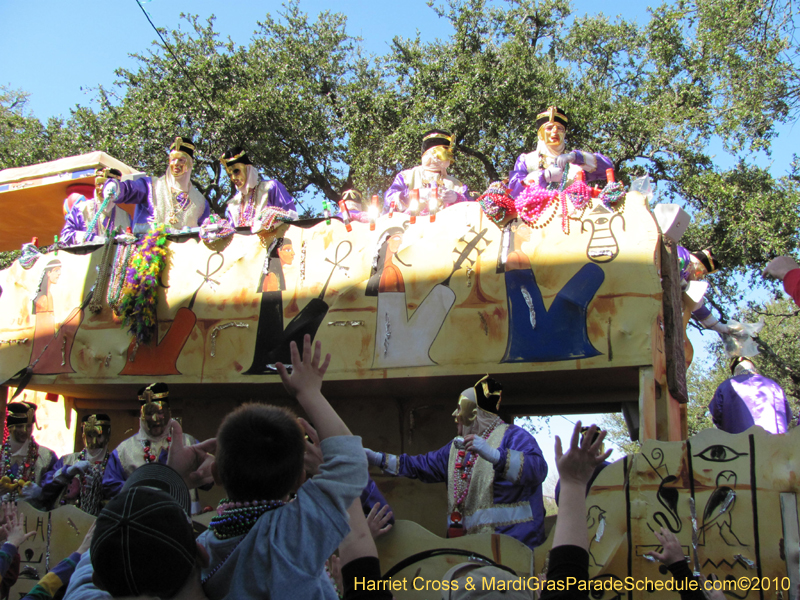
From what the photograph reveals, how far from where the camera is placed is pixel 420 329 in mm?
6035

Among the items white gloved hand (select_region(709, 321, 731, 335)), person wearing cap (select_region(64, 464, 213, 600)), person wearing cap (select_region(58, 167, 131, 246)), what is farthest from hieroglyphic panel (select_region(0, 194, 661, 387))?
person wearing cap (select_region(64, 464, 213, 600))

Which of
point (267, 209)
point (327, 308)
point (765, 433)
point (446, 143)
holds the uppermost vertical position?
point (446, 143)

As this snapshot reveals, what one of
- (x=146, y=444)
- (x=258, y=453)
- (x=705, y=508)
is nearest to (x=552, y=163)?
(x=705, y=508)

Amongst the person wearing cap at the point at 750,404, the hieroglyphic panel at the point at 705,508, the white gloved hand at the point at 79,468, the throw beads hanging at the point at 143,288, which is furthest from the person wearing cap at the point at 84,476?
the person wearing cap at the point at 750,404

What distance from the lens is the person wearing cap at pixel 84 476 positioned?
6.26 meters

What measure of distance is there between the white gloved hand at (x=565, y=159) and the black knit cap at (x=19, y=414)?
224 inches

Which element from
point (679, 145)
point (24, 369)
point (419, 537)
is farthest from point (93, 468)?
point (679, 145)

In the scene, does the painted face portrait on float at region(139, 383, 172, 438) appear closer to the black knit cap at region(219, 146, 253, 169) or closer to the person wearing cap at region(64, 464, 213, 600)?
the black knit cap at region(219, 146, 253, 169)

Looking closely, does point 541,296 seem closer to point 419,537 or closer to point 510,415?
point 510,415

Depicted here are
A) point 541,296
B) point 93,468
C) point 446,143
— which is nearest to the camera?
point 541,296

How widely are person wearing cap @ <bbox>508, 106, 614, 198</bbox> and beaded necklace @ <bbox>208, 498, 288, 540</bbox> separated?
16.6 feet

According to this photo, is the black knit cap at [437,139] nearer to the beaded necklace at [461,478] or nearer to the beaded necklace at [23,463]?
the beaded necklace at [461,478]

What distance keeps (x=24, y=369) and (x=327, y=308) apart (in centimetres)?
356

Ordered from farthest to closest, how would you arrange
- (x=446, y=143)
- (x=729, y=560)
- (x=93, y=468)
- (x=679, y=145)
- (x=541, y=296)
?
(x=679, y=145) < (x=446, y=143) < (x=93, y=468) < (x=541, y=296) < (x=729, y=560)
